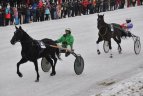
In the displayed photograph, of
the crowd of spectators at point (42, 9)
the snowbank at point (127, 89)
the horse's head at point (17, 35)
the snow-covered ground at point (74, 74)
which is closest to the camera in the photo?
the snowbank at point (127, 89)

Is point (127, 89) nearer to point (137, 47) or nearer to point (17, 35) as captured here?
point (17, 35)

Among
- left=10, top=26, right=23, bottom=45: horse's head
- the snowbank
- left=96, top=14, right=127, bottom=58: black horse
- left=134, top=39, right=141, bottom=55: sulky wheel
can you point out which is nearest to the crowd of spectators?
left=96, top=14, right=127, bottom=58: black horse

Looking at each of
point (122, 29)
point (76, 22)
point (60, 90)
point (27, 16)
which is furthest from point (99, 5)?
point (60, 90)

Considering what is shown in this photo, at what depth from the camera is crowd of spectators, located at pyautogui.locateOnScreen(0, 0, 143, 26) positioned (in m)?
31.2

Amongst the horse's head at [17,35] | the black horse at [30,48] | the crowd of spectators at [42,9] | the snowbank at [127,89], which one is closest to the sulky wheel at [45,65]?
the black horse at [30,48]

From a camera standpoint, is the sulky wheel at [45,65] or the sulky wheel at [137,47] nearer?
the sulky wheel at [45,65]

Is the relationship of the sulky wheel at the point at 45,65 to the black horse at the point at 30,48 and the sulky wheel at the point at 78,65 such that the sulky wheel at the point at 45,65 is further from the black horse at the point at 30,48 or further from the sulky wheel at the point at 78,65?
the sulky wheel at the point at 78,65

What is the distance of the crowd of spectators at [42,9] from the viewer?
102 feet

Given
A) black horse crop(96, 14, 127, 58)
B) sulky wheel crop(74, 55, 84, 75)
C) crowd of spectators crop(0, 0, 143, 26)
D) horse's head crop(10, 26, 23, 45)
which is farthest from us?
crowd of spectators crop(0, 0, 143, 26)

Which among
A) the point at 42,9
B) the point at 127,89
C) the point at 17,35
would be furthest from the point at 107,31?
the point at 42,9

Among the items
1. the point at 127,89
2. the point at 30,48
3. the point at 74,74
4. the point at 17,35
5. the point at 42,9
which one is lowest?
the point at 74,74

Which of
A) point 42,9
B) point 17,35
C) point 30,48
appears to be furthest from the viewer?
point 42,9

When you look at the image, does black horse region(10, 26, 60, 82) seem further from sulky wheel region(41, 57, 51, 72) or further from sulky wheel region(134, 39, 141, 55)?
sulky wheel region(134, 39, 141, 55)

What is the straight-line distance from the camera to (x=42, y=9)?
111 ft
